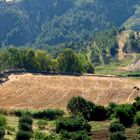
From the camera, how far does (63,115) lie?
110375 mm

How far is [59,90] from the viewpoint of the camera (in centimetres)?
14012

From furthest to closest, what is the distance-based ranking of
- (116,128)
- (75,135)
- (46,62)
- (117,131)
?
(46,62), (116,128), (117,131), (75,135)

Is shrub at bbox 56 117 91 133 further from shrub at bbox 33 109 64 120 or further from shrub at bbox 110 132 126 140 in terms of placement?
shrub at bbox 33 109 64 120

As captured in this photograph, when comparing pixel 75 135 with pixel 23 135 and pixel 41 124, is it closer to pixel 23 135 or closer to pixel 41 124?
pixel 23 135

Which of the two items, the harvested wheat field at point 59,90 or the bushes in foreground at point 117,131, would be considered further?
the harvested wheat field at point 59,90

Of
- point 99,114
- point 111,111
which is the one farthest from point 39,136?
point 111,111

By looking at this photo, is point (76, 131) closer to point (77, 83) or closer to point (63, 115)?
point (63, 115)

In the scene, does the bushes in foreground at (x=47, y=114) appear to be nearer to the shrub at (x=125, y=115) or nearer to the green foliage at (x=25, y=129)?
the green foliage at (x=25, y=129)

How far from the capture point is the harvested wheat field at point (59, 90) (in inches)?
5084

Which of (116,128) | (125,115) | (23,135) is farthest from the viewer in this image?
(125,115)

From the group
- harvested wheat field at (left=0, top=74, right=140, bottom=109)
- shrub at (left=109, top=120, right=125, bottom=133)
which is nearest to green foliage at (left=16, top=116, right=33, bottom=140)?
shrub at (left=109, top=120, right=125, bottom=133)

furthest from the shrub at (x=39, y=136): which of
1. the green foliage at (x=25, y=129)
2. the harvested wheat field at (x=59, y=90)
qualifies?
the harvested wheat field at (x=59, y=90)

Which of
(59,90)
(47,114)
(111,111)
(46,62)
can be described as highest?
(46,62)

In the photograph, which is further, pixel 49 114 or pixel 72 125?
pixel 49 114
